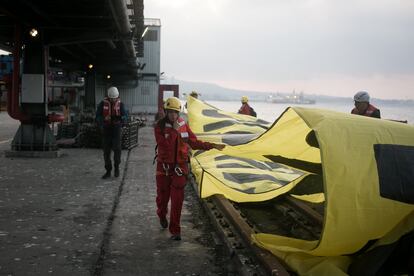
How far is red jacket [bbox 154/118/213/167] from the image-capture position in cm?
585

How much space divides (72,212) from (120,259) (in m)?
2.30

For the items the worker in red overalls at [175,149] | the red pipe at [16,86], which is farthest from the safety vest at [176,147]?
the red pipe at [16,86]

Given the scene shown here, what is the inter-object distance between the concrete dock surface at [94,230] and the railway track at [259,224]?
0.19 m

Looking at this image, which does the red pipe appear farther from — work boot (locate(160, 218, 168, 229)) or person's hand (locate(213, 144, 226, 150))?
person's hand (locate(213, 144, 226, 150))

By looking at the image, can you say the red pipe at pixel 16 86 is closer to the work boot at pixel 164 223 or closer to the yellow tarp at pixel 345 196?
the work boot at pixel 164 223

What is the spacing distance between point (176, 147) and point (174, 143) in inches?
2.3

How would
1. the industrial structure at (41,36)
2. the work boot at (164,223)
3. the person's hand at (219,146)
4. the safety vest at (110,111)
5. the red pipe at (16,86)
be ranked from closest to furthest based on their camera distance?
the person's hand at (219,146)
the work boot at (164,223)
the safety vest at (110,111)
the industrial structure at (41,36)
the red pipe at (16,86)

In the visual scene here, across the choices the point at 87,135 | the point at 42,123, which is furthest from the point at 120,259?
the point at 87,135

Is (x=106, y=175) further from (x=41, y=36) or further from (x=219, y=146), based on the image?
(x=41, y=36)

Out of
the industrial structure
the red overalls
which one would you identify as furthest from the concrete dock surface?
the industrial structure

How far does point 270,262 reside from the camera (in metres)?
4.52

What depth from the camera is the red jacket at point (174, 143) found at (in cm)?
585

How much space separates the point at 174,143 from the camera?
5.87m

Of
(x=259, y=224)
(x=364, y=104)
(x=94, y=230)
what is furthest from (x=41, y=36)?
(x=364, y=104)
